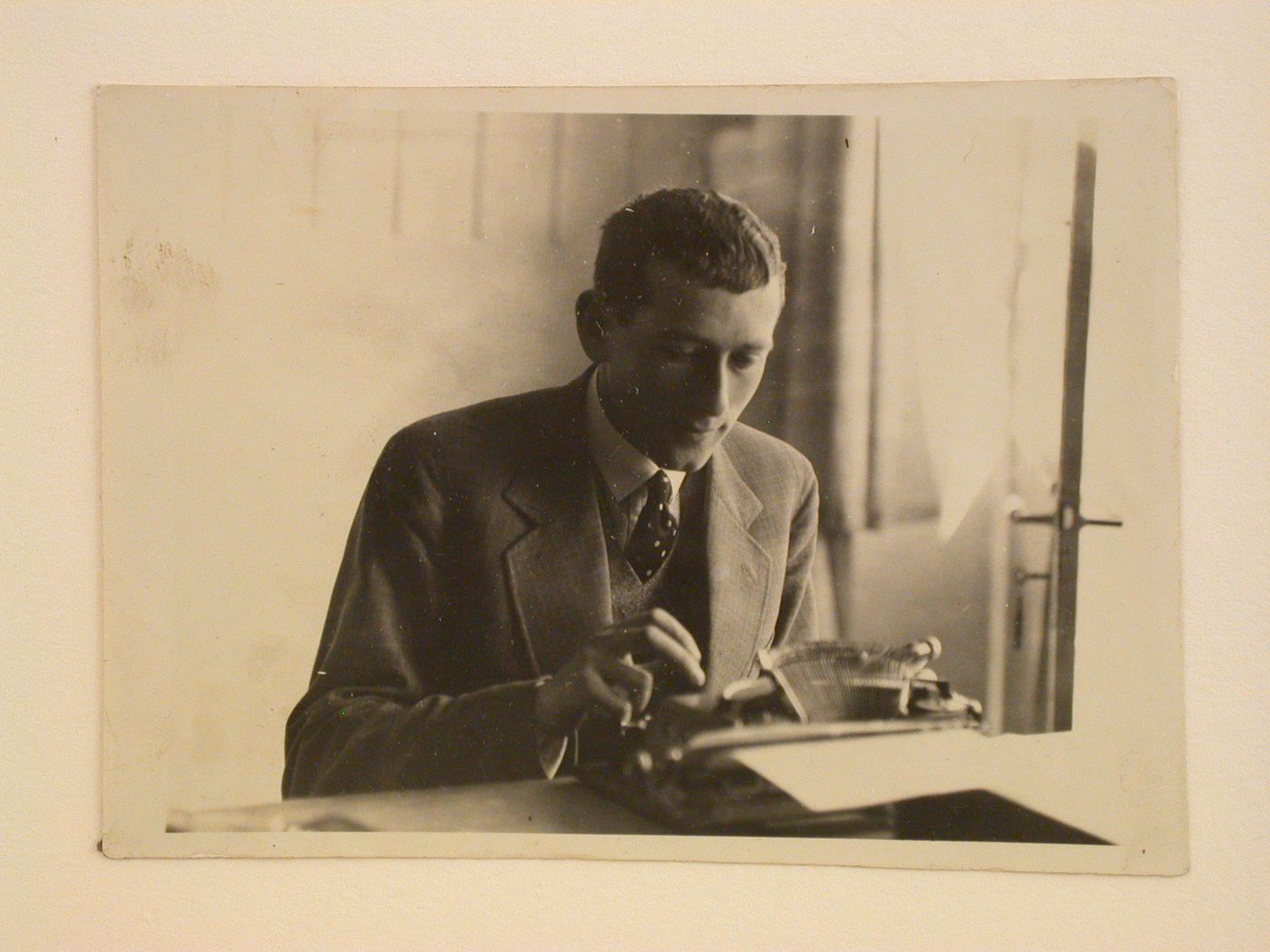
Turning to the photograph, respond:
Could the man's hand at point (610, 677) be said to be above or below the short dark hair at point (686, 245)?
below

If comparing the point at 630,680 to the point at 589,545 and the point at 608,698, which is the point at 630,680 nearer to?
the point at 608,698

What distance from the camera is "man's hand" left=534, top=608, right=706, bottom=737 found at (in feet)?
3.21

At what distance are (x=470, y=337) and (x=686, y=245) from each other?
26 centimetres

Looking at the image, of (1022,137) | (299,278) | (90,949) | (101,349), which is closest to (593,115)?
(299,278)

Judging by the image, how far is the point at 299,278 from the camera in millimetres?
1029

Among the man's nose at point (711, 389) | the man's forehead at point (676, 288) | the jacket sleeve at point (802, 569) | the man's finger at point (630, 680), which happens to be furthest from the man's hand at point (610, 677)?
the man's forehead at point (676, 288)

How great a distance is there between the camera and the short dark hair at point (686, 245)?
0.98 m

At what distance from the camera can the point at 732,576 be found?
1.00 meters

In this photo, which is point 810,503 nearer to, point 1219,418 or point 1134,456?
point 1134,456

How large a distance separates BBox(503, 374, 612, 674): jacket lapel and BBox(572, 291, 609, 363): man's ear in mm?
34

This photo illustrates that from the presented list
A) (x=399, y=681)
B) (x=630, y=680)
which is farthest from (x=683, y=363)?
(x=399, y=681)

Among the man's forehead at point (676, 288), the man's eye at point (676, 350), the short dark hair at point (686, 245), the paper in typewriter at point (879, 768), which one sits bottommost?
the paper in typewriter at point (879, 768)

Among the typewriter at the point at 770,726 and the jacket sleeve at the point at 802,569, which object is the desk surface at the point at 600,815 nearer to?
the typewriter at the point at 770,726

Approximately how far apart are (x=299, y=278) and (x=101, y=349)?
0.25 metres
